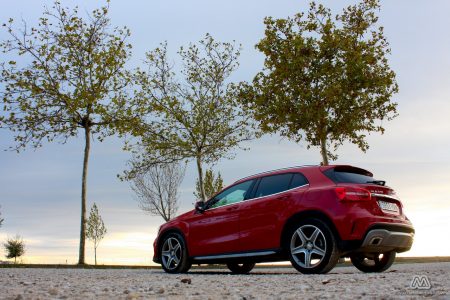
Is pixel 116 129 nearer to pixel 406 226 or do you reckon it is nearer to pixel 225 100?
pixel 225 100

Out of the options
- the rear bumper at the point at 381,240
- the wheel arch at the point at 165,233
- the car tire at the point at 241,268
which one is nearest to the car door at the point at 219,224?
the wheel arch at the point at 165,233

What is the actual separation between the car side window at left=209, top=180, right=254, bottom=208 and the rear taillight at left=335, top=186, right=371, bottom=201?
214 cm

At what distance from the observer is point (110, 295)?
648cm

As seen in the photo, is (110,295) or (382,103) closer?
(110,295)

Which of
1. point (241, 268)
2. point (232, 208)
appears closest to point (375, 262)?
point (241, 268)

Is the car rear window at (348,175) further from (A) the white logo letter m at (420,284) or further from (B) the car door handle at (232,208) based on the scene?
(A) the white logo letter m at (420,284)

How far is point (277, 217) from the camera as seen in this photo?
10266 millimetres

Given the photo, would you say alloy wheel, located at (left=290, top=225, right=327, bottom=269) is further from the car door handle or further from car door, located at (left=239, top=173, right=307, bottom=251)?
the car door handle

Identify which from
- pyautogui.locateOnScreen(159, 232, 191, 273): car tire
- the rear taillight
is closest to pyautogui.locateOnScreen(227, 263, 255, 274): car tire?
pyautogui.locateOnScreen(159, 232, 191, 273): car tire

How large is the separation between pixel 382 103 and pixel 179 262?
15.9 meters

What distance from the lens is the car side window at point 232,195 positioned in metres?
11.3

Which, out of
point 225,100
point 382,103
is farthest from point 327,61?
point 225,100

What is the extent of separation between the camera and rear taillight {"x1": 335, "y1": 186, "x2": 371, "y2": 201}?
31.6ft

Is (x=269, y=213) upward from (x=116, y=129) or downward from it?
downward
